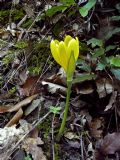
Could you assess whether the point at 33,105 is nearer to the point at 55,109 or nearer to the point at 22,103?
the point at 22,103

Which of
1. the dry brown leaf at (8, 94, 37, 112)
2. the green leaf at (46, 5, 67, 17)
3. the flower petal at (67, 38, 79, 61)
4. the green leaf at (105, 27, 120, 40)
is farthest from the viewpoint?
the green leaf at (46, 5, 67, 17)

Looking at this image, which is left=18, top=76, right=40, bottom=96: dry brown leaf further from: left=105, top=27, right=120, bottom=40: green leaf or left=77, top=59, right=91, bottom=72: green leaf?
left=105, top=27, right=120, bottom=40: green leaf

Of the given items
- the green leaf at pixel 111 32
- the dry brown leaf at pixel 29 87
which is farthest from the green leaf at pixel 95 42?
the dry brown leaf at pixel 29 87

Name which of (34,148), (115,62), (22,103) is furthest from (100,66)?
(34,148)

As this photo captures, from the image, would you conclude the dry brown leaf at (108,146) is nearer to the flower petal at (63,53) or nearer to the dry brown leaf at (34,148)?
the dry brown leaf at (34,148)

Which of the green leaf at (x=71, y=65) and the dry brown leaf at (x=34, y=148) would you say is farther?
the dry brown leaf at (x=34, y=148)

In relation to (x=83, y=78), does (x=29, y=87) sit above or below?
below

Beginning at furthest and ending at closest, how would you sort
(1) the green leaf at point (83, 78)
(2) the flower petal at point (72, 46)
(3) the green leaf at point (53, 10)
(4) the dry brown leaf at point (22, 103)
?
1. (3) the green leaf at point (53, 10)
2. (4) the dry brown leaf at point (22, 103)
3. (1) the green leaf at point (83, 78)
4. (2) the flower petal at point (72, 46)

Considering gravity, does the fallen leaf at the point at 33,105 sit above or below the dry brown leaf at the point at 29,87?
below

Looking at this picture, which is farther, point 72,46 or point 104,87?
point 104,87

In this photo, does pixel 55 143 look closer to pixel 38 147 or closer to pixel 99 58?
Result: pixel 38 147

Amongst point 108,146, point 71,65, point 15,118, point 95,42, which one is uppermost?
point 71,65

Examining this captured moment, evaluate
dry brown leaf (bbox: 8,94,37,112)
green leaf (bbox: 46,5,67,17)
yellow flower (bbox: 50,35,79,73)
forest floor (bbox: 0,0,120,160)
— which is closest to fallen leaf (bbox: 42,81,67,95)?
forest floor (bbox: 0,0,120,160)
